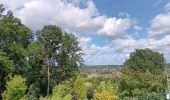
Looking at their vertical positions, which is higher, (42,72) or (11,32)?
(11,32)

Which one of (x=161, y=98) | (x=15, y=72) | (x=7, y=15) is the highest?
(x=7, y=15)

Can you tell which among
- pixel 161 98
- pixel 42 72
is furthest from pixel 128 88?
pixel 42 72

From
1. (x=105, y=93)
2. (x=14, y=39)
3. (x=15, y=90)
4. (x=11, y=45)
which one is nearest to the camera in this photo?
(x=15, y=90)

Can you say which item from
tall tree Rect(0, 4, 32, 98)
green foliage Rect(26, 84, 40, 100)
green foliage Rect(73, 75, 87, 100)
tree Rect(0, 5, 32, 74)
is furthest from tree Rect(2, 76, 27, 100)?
green foliage Rect(26, 84, 40, 100)

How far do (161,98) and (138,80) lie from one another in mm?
9360

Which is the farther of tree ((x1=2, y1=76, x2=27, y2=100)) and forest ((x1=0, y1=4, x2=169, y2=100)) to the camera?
forest ((x1=0, y1=4, x2=169, y2=100))

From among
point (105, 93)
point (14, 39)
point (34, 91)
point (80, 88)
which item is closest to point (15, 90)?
point (105, 93)

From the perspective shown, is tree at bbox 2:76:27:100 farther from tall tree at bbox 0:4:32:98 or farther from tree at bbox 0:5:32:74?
tree at bbox 0:5:32:74

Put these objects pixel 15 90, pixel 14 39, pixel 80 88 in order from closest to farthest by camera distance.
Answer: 1. pixel 15 90
2. pixel 80 88
3. pixel 14 39

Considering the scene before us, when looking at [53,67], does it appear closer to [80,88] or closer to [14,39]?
[14,39]

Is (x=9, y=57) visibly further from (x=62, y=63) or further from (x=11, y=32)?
(x=62, y=63)

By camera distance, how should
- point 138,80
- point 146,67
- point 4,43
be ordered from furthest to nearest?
point 146,67 < point 138,80 < point 4,43

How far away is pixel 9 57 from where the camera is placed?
212 ft

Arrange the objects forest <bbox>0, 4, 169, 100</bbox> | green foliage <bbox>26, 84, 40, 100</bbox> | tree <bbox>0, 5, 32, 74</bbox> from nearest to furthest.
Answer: tree <bbox>0, 5, 32, 74</bbox> < forest <bbox>0, 4, 169, 100</bbox> < green foliage <bbox>26, 84, 40, 100</bbox>
